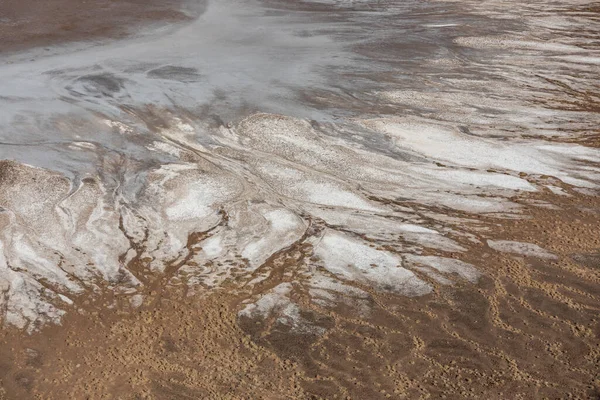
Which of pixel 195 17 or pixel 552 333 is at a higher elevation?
pixel 195 17

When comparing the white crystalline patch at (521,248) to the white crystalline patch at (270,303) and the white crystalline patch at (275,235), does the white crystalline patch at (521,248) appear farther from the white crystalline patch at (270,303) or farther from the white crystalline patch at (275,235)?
the white crystalline patch at (270,303)

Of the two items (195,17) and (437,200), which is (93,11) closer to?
(195,17)

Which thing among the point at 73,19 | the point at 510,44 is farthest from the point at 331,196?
the point at 73,19

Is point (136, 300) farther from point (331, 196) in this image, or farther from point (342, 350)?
point (331, 196)

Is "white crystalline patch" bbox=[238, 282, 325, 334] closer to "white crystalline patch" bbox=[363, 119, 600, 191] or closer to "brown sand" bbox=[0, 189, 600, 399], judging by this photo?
"brown sand" bbox=[0, 189, 600, 399]

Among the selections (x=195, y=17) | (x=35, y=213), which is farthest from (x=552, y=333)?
(x=195, y=17)

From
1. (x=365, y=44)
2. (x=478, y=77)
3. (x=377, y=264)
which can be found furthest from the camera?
(x=365, y=44)
